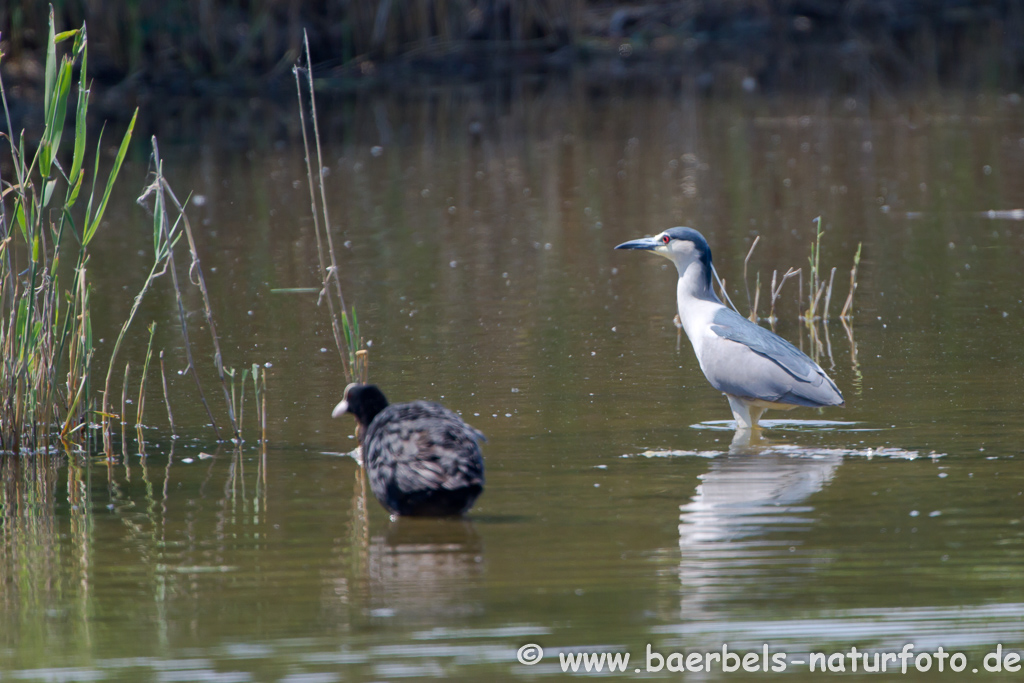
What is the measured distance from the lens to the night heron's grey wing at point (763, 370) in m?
6.24

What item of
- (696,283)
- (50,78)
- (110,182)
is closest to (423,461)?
(110,182)

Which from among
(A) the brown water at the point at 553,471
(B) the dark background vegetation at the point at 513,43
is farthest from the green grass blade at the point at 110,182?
(B) the dark background vegetation at the point at 513,43

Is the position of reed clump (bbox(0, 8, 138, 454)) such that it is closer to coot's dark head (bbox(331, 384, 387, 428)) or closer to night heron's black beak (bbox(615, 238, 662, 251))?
coot's dark head (bbox(331, 384, 387, 428))

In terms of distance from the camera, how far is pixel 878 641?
3848 mm

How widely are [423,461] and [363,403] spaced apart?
68 cm

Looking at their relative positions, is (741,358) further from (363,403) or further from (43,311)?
(43,311)

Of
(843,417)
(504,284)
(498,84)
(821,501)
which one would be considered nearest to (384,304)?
(504,284)

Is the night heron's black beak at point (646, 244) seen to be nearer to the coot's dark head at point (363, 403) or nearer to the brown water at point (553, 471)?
the brown water at point (553, 471)

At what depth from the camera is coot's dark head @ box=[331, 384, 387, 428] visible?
5.54 metres

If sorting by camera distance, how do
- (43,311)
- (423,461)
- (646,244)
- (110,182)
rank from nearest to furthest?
(423,461) < (110,182) < (43,311) < (646,244)

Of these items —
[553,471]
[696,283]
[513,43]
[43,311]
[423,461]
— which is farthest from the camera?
[513,43]

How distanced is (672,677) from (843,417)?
312cm

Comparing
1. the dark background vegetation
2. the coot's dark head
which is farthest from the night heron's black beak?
the dark background vegetation

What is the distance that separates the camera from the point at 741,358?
641cm
